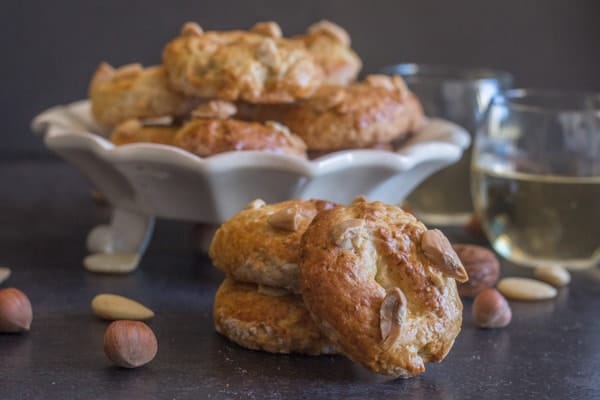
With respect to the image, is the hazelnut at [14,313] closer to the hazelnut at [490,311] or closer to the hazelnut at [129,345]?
the hazelnut at [129,345]

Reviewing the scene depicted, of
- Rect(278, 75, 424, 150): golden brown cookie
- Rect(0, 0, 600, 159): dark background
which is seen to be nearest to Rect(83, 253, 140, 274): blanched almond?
Rect(278, 75, 424, 150): golden brown cookie

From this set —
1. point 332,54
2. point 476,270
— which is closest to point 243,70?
point 332,54

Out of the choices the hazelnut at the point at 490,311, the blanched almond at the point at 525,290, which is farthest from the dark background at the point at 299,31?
the hazelnut at the point at 490,311

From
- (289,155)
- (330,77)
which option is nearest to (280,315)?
(289,155)

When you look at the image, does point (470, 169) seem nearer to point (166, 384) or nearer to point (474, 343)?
point (474, 343)

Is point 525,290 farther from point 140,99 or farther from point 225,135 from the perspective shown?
point 140,99

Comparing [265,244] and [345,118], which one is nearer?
[265,244]
